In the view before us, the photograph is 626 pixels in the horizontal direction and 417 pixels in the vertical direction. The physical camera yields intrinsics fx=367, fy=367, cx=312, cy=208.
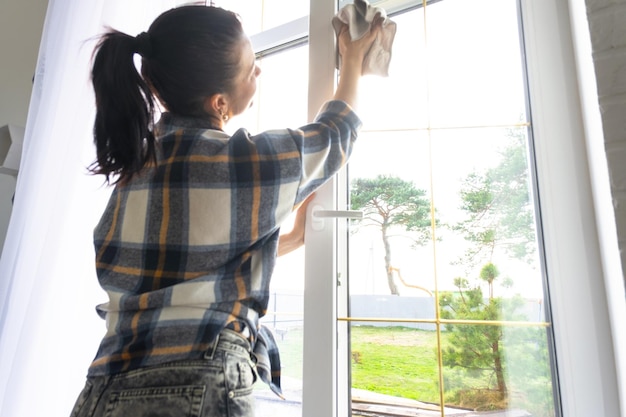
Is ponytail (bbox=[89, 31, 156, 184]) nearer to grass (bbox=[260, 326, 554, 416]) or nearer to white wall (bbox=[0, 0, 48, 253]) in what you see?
grass (bbox=[260, 326, 554, 416])

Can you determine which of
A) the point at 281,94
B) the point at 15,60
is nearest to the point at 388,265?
the point at 281,94

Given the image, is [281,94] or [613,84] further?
[281,94]

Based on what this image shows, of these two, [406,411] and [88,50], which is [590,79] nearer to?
[406,411]

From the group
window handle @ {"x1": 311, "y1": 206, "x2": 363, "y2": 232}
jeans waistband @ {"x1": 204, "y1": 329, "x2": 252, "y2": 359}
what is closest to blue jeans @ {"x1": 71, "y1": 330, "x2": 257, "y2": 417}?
jeans waistband @ {"x1": 204, "y1": 329, "x2": 252, "y2": 359}

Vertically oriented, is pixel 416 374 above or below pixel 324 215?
below

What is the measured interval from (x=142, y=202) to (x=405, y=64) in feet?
1.98

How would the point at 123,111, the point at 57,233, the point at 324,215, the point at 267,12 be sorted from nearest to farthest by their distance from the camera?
the point at 123,111
the point at 324,215
the point at 57,233
the point at 267,12

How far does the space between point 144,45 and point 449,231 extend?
0.66 meters

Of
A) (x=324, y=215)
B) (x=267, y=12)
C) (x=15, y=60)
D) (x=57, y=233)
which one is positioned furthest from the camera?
(x=15, y=60)

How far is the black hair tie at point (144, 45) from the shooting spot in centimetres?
66

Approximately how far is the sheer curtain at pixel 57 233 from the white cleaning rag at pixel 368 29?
0.61 meters

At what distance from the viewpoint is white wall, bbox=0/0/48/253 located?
1.39 m

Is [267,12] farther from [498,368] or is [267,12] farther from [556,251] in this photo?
[498,368]

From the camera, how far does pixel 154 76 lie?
68 centimetres
